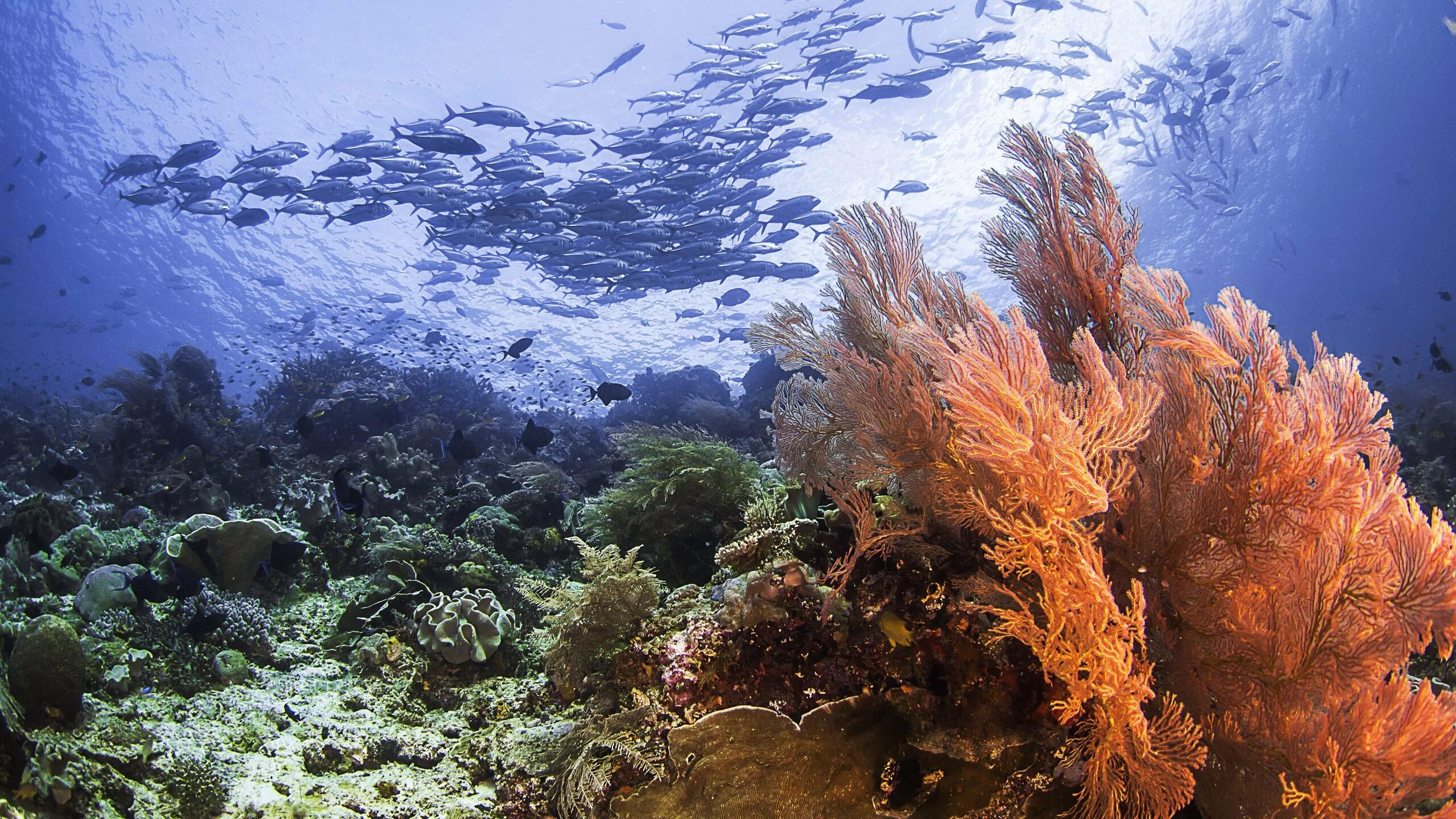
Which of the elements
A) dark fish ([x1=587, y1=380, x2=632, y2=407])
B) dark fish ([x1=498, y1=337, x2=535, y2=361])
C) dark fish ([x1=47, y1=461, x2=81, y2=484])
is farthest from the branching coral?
dark fish ([x1=498, y1=337, x2=535, y2=361])

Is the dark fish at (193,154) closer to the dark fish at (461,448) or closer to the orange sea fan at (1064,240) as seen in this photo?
the dark fish at (461,448)

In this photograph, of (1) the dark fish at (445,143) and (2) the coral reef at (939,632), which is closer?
(2) the coral reef at (939,632)

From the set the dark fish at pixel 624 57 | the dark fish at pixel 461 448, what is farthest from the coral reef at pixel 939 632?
the dark fish at pixel 624 57

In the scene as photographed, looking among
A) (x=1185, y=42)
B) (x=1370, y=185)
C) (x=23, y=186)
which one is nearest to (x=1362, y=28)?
(x=1185, y=42)

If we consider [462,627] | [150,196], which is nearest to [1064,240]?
[462,627]

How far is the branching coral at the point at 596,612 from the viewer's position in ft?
11.2

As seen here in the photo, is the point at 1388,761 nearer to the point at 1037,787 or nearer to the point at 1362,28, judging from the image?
the point at 1037,787

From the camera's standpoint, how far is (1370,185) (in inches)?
2190

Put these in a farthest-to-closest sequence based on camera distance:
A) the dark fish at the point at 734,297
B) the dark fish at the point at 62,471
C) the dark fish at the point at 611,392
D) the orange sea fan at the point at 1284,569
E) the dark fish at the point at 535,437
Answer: the dark fish at the point at 734,297 < the dark fish at the point at 611,392 < the dark fish at the point at 535,437 < the dark fish at the point at 62,471 < the orange sea fan at the point at 1284,569

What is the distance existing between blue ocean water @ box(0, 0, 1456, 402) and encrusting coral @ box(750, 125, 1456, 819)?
1251 cm

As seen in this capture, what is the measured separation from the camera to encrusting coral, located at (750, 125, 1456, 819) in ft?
6.65

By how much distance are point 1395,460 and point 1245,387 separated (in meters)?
0.57

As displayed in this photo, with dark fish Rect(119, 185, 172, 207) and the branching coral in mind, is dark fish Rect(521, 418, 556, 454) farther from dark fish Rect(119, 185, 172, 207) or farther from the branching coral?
dark fish Rect(119, 185, 172, 207)

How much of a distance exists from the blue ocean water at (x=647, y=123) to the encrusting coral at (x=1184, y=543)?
1251 centimetres
